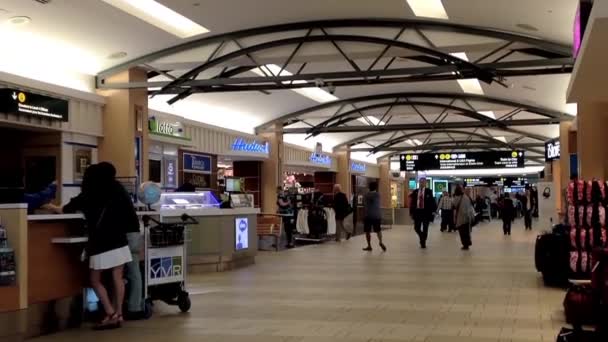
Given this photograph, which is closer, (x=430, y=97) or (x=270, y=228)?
(x=270, y=228)

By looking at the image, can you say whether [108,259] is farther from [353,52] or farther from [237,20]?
[353,52]

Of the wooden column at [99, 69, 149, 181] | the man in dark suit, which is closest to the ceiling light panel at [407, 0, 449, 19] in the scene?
the man in dark suit

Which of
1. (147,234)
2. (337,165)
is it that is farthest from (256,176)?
(147,234)

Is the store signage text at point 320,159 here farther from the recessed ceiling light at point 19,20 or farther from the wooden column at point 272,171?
the recessed ceiling light at point 19,20

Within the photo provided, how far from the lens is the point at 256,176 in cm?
2252

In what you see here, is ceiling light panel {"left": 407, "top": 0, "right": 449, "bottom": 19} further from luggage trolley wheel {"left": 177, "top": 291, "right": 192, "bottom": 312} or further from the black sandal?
the black sandal

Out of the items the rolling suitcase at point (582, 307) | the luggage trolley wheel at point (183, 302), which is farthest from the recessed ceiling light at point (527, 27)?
the luggage trolley wheel at point (183, 302)

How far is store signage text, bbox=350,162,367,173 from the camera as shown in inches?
1287

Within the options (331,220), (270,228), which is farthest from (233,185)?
(270,228)

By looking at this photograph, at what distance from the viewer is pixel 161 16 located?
38.5 ft

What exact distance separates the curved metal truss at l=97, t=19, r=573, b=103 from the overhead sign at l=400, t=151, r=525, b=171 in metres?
13.2

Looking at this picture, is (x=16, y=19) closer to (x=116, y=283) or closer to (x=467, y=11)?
(x=116, y=283)

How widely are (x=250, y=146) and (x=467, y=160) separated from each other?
34.6ft

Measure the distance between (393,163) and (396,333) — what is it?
34460mm
